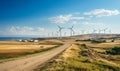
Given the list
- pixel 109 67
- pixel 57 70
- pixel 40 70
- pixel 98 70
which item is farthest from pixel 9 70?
pixel 109 67

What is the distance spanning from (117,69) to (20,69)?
19.3 metres

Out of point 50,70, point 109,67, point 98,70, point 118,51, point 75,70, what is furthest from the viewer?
point 118,51

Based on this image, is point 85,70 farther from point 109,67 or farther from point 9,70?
point 9,70

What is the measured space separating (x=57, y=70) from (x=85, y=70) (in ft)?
18.5

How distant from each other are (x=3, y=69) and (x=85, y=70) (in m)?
14.5

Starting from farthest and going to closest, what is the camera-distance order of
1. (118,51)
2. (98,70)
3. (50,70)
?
1. (118,51)
2. (98,70)
3. (50,70)

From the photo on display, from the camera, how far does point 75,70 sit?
119 ft

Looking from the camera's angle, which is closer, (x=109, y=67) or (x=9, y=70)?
(x=9, y=70)

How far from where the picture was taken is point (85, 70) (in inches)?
1441

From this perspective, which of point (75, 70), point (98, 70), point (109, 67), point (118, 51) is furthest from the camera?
point (118, 51)

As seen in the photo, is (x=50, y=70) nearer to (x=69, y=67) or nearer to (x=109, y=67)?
(x=69, y=67)

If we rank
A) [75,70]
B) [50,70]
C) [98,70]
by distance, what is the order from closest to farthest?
→ 1. [50,70]
2. [75,70]
3. [98,70]

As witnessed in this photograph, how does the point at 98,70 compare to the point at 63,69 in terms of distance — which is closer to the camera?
the point at 63,69

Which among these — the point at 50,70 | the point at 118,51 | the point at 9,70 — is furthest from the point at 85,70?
the point at 118,51
